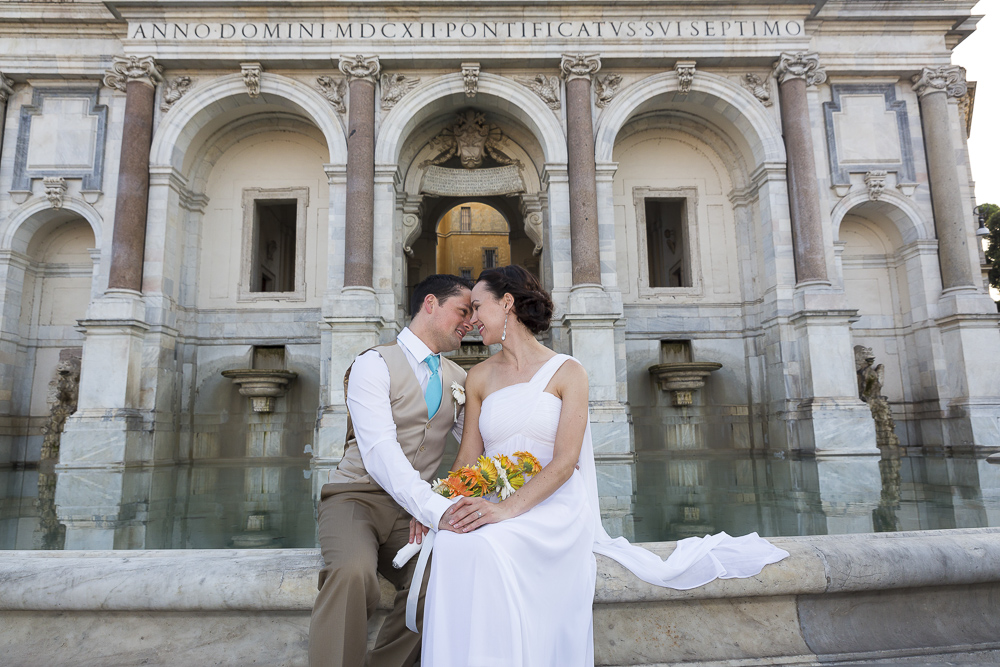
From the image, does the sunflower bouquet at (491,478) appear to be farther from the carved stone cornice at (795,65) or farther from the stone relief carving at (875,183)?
the stone relief carving at (875,183)

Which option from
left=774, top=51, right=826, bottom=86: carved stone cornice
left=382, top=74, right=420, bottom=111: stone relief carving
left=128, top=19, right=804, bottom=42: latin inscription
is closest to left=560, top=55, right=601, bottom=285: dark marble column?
left=128, top=19, right=804, bottom=42: latin inscription

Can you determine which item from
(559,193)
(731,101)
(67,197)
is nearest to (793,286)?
(731,101)

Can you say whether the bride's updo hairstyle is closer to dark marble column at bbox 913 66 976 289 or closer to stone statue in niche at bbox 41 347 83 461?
stone statue in niche at bbox 41 347 83 461

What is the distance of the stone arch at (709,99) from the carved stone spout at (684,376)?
4.44 m

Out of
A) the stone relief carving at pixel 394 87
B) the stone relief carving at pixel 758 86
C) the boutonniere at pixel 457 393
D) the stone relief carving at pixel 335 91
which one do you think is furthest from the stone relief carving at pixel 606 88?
the boutonniere at pixel 457 393

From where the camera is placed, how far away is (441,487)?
7.91 ft

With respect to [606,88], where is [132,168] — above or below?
below

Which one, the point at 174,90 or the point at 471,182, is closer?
the point at 174,90

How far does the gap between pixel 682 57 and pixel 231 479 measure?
1158 centimetres

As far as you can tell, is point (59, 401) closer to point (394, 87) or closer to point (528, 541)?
point (394, 87)

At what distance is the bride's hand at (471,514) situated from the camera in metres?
2.20

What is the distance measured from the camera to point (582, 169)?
40.2 ft

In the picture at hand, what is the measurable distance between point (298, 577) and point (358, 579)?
500 mm

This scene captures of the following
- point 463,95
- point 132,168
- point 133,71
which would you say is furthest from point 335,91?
point 132,168
